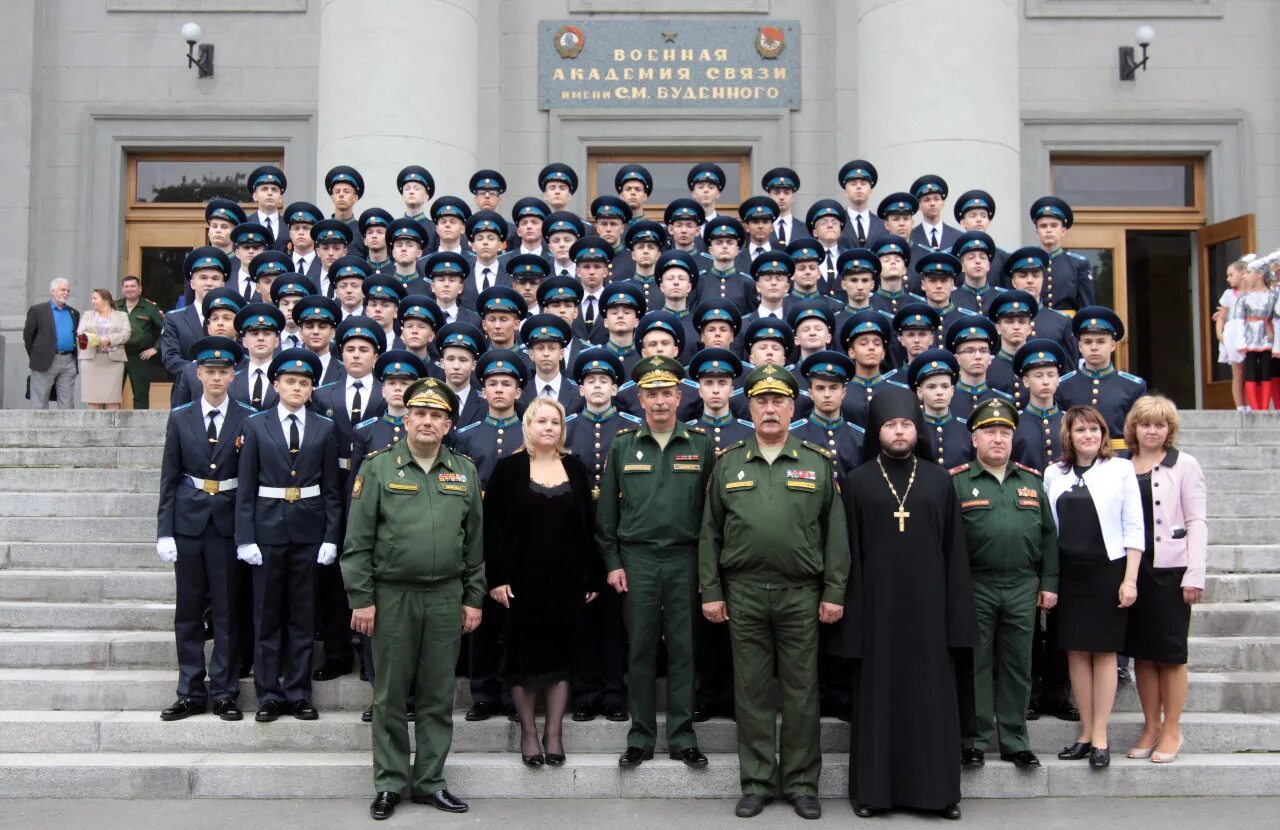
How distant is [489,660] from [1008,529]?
2.91 m

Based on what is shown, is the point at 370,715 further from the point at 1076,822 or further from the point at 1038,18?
the point at 1038,18

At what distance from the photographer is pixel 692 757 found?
6582mm

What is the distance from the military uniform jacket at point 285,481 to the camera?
7.08 m

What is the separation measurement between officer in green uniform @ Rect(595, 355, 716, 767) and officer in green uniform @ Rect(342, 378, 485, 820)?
A: 2.72 feet

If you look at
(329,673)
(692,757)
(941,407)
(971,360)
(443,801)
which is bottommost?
(443,801)

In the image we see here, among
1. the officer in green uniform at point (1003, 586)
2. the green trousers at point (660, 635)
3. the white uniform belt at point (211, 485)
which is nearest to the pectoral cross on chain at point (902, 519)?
the officer in green uniform at point (1003, 586)

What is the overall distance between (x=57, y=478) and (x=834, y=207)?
6.38 meters

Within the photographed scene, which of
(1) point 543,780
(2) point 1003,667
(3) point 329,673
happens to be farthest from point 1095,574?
(3) point 329,673

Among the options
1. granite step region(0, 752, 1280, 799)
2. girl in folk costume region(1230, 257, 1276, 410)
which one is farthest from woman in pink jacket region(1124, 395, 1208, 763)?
girl in folk costume region(1230, 257, 1276, 410)

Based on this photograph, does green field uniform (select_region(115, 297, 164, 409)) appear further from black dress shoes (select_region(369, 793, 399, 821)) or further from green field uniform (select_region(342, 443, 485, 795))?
black dress shoes (select_region(369, 793, 399, 821))

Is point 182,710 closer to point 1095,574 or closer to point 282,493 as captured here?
point 282,493

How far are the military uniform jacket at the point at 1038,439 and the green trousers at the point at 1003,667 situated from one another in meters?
1.02

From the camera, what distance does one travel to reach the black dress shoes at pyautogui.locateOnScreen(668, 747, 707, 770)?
259 inches

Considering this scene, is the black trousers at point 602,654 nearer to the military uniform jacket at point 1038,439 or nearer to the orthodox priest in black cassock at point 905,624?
the orthodox priest in black cassock at point 905,624
